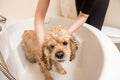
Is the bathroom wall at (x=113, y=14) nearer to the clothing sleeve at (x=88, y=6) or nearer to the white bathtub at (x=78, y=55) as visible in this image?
the white bathtub at (x=78, y=55)

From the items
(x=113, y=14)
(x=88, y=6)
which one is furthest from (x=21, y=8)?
(x=88, y=6)

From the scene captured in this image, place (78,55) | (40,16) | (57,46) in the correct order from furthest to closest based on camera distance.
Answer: (78,55) < (40,16) < (57,46)

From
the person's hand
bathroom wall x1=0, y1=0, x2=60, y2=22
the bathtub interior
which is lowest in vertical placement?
the bathtub interior

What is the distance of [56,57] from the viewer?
46.8 inches

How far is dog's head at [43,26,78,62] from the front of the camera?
1150 mm

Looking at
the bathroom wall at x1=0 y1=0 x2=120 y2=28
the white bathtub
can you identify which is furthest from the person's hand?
the bathroom wall at x1=0 y1=0 x2=120 y2=28

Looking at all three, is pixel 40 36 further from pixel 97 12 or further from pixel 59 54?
pixel 97 12

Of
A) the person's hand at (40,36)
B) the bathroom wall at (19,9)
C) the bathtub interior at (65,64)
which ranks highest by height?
the person's hand at (40,36)

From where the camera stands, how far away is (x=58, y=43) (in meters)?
1.16

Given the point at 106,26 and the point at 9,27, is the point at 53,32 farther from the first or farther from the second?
the point at 106,26

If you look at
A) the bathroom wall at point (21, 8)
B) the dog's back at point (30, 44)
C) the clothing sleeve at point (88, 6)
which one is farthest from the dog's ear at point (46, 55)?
the bathroom wall at point (21, 8)

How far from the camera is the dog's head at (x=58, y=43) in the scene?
1150mm

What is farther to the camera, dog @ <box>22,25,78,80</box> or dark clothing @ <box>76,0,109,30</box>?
dark clothing @ <box>76,0,109,30</box>

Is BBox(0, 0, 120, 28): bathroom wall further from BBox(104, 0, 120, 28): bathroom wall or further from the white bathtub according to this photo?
BBox(104, 0, 120, 28): bathroom wall
